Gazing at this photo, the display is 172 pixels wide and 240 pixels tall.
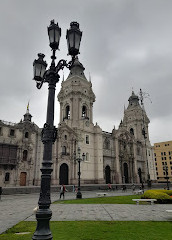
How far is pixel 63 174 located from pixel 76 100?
16614 millimetres

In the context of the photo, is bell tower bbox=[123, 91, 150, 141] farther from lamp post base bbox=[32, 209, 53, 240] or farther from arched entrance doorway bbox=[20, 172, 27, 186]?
lamp post base bbox=[32, 209, 53, 240]

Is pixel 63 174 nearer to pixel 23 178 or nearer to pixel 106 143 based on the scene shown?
pixel 23 178

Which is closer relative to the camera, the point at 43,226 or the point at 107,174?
the point at 43,226

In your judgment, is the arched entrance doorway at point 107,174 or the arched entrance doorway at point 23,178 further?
the arched entrance doorway at point 107,174

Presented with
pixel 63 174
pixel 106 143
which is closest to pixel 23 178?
pixel 63 174

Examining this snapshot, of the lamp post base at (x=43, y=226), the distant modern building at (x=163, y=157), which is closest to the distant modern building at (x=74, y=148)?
the lamp post base at (x=43, y=226)

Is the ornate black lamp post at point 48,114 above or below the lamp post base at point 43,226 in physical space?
above

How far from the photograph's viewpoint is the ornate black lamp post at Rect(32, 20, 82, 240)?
467cm

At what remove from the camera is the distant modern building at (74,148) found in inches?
1287

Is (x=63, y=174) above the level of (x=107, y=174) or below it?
above

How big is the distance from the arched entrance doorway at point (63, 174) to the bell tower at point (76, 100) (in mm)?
8774

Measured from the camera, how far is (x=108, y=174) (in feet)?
146

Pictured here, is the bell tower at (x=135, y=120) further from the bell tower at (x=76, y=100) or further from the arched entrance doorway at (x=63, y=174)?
the arched entrance doorway at (x=63, y=174)

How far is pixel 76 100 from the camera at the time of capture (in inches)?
1697
